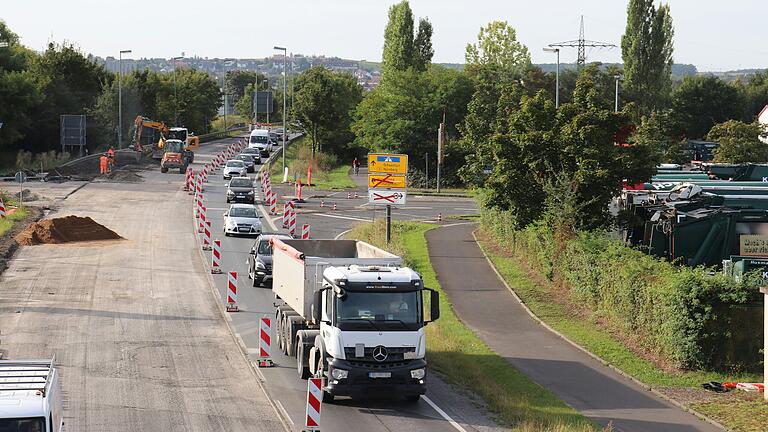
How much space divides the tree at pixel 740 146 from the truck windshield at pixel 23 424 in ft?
200

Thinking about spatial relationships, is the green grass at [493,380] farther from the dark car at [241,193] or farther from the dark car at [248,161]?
the dark car at [248,161]

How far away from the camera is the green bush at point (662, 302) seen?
23219 mm

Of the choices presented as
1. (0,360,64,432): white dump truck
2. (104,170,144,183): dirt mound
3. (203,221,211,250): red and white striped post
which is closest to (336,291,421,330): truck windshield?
(0,360,64,432): white dump truck

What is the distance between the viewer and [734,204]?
3650 centimetres

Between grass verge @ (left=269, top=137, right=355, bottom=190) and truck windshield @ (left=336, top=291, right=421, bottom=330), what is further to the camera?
grass verge @ (left=269, top=137, right=355, bottom=190)

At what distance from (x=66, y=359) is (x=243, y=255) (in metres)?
17.3

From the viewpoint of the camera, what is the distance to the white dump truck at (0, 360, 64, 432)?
12.2m

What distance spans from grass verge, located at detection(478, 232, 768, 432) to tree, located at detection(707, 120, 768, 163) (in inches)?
1385

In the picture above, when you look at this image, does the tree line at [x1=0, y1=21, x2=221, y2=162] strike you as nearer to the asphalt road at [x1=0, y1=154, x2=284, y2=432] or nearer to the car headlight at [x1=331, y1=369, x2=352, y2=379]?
the asphalt road at [x1=0, y1=154, x2=284, y2=432]

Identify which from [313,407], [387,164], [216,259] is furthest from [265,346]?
[387,164]

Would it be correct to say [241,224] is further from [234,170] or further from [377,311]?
[234,170]

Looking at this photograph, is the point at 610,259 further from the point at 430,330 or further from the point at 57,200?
the point at 57,200

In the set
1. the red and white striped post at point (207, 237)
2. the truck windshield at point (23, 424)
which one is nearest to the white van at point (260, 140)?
the red and white striped post at point (207, 237)

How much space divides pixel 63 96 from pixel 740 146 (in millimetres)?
56063
